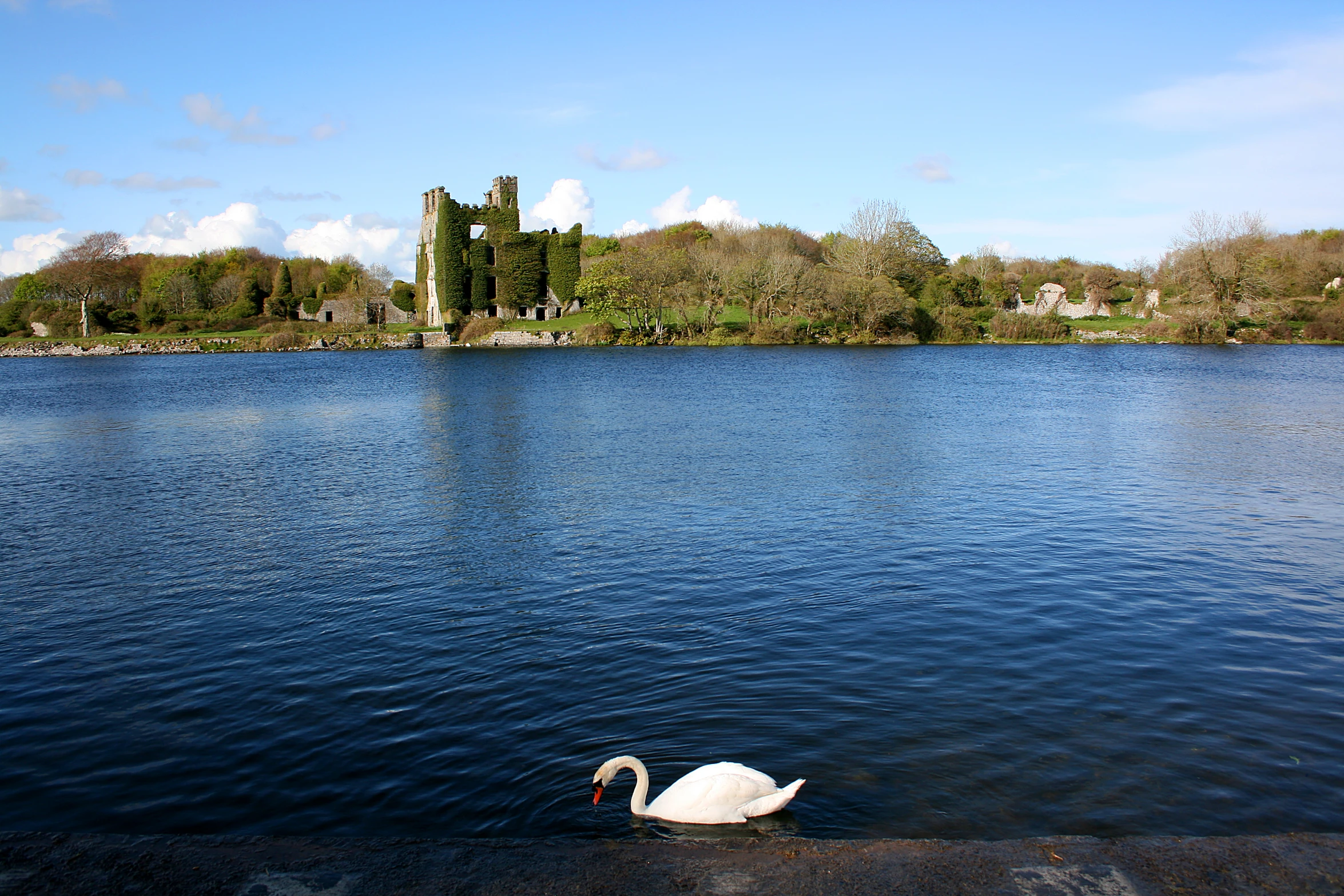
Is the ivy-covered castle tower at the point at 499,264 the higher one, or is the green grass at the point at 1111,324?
the ivy-covered castle tower at the point at 499,264

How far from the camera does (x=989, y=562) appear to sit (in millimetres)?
12469

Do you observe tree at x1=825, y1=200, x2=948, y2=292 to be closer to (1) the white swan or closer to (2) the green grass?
(2) the green grass

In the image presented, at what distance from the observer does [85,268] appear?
89.6m

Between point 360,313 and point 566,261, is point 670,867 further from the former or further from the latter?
point 360,313

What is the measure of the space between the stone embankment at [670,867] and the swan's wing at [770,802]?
543 millimetres

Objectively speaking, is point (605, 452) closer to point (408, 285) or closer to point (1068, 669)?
point (1068, 669)

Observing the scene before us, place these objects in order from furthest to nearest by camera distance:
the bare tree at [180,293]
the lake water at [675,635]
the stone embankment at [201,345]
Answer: the bare tree at [180,293] → the stone embankment at [201,345] → the lake water at [675,635]

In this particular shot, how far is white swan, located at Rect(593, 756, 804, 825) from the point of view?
6.16 m

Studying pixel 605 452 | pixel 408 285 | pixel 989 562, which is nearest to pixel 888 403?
pixel 605 452

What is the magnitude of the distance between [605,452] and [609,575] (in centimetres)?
1081

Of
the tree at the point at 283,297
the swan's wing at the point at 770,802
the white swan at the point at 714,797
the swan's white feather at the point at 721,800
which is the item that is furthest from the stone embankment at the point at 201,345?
the swan's wing at the point at 770,802

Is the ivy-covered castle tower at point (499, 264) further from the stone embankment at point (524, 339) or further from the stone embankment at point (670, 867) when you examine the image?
the stone embankment at point (670, 867)

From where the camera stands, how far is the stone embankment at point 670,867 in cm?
482

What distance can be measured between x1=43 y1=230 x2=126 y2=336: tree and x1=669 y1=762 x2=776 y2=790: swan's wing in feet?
348
